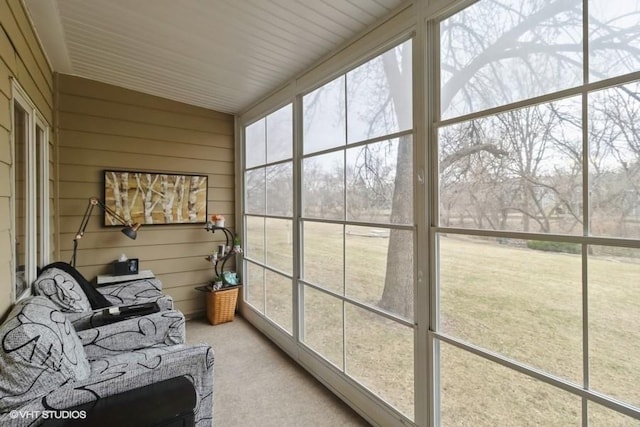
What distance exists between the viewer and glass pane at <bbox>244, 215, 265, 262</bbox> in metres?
3.49

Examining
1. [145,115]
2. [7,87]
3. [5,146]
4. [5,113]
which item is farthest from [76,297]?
[145,115]

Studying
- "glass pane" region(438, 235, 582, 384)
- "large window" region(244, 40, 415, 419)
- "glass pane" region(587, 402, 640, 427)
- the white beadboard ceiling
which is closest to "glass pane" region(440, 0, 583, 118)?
"large window" region(244, 40, 415, 419)

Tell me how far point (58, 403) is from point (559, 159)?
2166mm

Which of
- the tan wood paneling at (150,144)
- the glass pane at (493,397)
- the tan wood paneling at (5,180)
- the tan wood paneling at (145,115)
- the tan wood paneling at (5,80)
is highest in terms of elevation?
the tan wood paneling at (145,115)

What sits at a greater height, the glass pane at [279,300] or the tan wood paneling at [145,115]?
the tan wood paneling at [145,115]

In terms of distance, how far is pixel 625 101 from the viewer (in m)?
1.03

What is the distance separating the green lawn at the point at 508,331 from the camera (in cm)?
107

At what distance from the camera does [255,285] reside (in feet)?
12.0

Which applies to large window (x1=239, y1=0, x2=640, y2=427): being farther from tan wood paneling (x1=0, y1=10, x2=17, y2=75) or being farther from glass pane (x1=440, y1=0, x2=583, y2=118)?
tan wood paneling (x1=0, y1=10, x2=17, y2=75)

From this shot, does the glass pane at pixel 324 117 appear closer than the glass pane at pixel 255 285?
Yes

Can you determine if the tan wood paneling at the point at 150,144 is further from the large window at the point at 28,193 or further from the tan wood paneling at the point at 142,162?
the large window at the point at 28,193

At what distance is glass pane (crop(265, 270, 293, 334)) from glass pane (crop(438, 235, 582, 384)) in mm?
1691

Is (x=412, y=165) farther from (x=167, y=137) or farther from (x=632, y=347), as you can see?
(x=167, y=137)

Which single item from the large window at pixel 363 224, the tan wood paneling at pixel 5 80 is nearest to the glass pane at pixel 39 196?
the tan wood paneling at pixel 5 80
